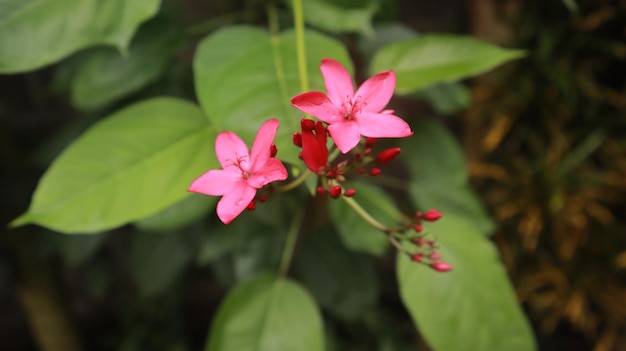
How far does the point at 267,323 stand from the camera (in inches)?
28.3

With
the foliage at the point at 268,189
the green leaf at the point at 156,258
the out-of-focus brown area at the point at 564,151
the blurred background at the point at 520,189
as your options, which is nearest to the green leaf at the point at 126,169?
the foliage at the point at 268,189

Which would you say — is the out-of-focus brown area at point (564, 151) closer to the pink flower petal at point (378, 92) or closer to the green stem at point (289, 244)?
the green stem at point (289, 244)

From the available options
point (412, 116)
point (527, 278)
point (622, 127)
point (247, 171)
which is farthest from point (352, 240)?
point (622, 127)

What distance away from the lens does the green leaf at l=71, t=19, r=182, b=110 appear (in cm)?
79

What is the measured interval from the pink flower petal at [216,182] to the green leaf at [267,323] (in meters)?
0.34

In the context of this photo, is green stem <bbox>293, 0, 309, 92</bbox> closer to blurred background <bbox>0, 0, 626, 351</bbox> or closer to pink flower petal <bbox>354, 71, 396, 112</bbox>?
pink flower petal <bbox>354, 71, 396, 112</bbox>

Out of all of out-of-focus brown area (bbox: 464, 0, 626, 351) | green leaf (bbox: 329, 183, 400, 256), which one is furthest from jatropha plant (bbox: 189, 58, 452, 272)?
out-of-focus brown area (bbox: 464, 0, 626, 351)

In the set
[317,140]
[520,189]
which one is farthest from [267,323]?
[520,189]

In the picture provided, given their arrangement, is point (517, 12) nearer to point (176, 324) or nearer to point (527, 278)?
point (527, 278)

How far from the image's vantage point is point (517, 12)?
54.6 inches

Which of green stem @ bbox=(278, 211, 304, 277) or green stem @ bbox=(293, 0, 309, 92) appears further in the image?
green stem @ bbox=(278, 211, 304, 277)

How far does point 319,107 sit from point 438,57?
0.38 m

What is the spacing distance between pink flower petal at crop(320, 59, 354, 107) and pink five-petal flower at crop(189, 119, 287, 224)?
0.06 metres

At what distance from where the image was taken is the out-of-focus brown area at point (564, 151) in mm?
1334
